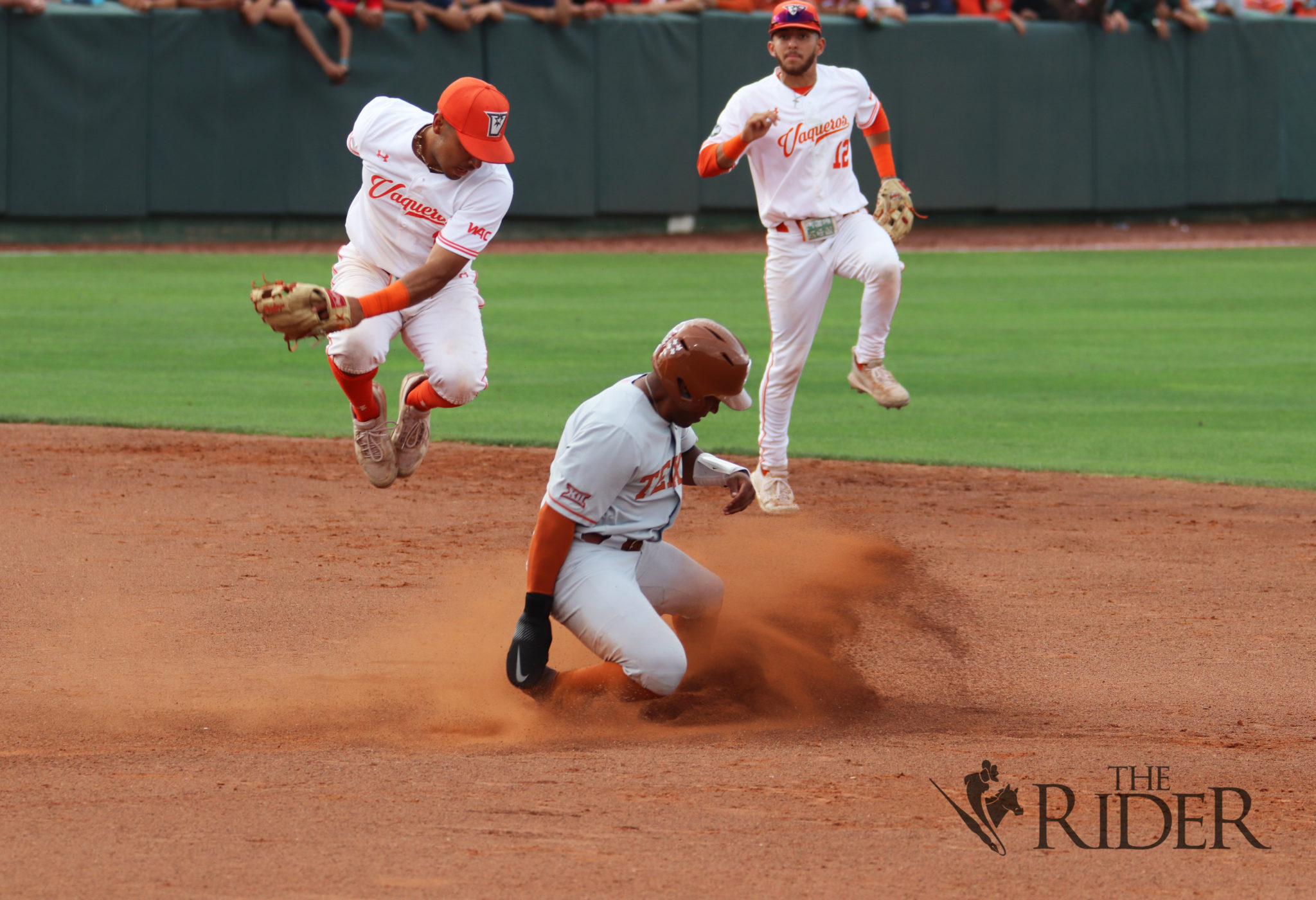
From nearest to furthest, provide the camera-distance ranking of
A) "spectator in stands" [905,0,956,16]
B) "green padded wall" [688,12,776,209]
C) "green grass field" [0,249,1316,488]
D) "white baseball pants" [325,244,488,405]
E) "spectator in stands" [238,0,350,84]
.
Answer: "white baseball pants" [325,244,488,405], "green grass field" [0,249,1316,488], "spectator in stands" [238,0,350,84], "green padded wall" [688,12,776,209], "spectator in stands" [905,0,956,16]

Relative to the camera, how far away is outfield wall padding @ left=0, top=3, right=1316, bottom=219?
63.2ft

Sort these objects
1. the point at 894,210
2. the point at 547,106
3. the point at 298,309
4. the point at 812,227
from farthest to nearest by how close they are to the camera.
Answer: the point at 547,106 < the point at 894,210 < the point at 812,227 < the point at 298,309

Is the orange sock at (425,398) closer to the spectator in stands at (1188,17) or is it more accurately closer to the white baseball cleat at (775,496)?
the white baseball cleat at (775,496)

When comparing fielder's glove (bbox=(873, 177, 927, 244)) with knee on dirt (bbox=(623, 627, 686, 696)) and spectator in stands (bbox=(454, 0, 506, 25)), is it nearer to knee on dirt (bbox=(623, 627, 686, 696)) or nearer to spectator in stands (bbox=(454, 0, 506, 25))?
knee on dirt (bbox=(623, 627, 686, 696))

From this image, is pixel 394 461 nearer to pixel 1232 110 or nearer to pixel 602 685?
pixel 602 685

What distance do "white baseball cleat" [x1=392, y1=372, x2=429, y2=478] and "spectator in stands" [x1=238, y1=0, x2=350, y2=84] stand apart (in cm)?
1336

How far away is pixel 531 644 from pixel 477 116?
2397 mm

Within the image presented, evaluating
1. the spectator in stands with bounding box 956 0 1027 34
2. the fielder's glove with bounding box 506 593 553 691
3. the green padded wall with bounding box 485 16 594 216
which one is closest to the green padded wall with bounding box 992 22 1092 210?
the spectator in stands with bounding box 956 0 1027 34

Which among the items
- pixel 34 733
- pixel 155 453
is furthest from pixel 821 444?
pixel 34 733

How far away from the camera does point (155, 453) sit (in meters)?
9.41

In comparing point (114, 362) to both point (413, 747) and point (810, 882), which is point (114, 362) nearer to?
point (413, 747)

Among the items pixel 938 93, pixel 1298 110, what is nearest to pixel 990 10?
pixel 938 93

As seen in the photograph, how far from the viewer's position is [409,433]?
7492 millimetres

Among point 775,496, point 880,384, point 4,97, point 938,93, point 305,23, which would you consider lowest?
point 775,496
